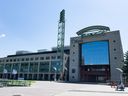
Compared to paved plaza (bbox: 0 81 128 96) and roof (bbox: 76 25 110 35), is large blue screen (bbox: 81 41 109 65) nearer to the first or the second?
roof (bbox: 76 25 110 35)

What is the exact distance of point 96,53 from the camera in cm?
7750

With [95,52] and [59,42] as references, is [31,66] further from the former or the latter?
[95,52]

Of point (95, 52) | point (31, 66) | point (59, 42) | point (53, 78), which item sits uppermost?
point (59, 42)

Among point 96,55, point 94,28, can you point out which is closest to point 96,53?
point 96,55

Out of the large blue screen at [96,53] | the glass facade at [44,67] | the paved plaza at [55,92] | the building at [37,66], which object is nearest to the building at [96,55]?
the large blue screen at [96,53]

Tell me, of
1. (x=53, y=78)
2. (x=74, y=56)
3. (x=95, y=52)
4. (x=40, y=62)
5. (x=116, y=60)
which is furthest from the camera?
(x=40, y=62)

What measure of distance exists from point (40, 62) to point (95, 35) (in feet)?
126

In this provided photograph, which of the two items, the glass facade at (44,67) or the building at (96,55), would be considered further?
Result: the glass facade at (44,67)

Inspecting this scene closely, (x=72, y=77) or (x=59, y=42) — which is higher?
(x=59, y=42)

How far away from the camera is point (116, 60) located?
72.8 m

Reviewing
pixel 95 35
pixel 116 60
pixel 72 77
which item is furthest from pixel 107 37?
pixel 72 77

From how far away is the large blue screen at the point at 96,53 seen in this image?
75.8 metres

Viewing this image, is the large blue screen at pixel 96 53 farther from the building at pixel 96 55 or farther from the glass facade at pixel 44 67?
the glass facade at pixel 44 67

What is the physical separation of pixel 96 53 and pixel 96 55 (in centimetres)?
97
